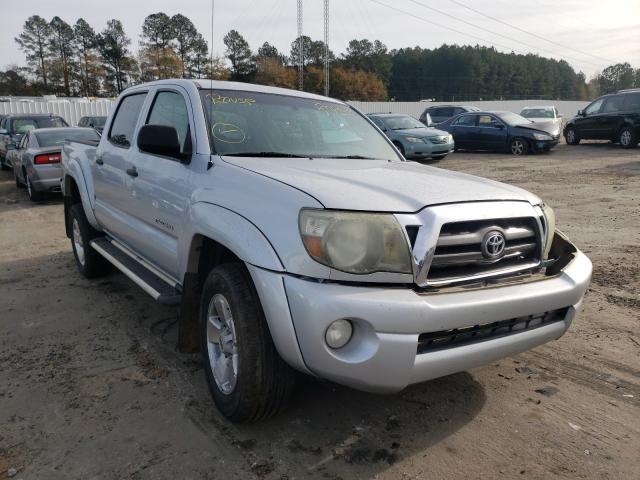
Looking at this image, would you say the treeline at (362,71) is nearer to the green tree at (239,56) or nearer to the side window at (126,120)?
the green tree at (239,56)

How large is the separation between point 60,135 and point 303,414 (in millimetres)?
10554

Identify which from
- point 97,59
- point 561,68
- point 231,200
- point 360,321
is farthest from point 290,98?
point 561,68

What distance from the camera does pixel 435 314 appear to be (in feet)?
7.41

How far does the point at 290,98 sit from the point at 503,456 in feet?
9.16

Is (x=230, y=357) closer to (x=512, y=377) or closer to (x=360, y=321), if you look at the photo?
(x=360, y=321)

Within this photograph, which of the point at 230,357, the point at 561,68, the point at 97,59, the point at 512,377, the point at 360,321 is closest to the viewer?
the point at 360,321

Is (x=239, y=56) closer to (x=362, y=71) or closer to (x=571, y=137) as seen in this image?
(x=571, y=137)

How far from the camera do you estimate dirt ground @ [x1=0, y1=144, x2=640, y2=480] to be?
2.49 m

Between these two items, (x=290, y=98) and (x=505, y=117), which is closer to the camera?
(x=290, y=98)

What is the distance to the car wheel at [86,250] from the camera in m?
5.35

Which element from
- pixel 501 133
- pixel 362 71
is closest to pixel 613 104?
pixel 501 133

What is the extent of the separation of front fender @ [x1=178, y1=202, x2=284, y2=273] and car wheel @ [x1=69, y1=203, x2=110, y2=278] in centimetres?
265

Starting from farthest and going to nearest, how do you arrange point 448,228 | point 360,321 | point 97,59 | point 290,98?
point 97,59 < point 290,98 < point 448,228 < point 360,321

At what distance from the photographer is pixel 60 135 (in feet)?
37.2
